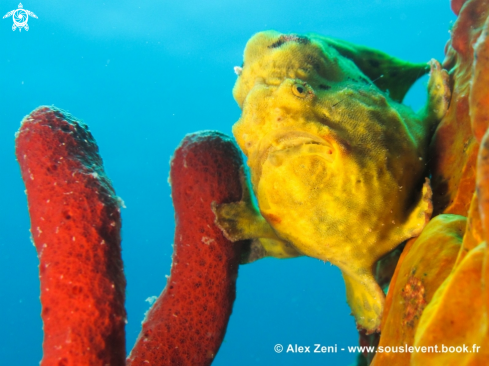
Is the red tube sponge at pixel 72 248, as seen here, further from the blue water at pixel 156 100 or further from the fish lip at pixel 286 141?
the blue water at pixel 156 100

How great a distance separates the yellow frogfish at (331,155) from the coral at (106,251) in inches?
26.9

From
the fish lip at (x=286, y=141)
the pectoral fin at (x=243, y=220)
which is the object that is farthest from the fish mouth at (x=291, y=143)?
the pectoral fin at (x=243, y=220)

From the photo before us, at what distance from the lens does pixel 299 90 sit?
2.68 meters

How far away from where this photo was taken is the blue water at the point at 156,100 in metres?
45.3

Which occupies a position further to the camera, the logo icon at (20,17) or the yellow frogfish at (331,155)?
the logo icon at (20,17)

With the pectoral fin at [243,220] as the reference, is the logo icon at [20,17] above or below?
above

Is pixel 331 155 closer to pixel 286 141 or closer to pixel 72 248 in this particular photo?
pixel 286 141

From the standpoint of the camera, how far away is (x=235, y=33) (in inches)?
1916

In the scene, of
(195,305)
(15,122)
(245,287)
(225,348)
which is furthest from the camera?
(245,287)

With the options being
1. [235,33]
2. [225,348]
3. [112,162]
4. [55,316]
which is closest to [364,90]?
[55,316]

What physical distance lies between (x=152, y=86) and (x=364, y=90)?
250 feet

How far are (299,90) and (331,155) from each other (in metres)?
0.57

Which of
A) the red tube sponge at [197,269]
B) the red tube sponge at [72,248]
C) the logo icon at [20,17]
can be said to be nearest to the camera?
the red tube sponge at [72,248]

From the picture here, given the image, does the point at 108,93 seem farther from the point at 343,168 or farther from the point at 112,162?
the point at 343,168
